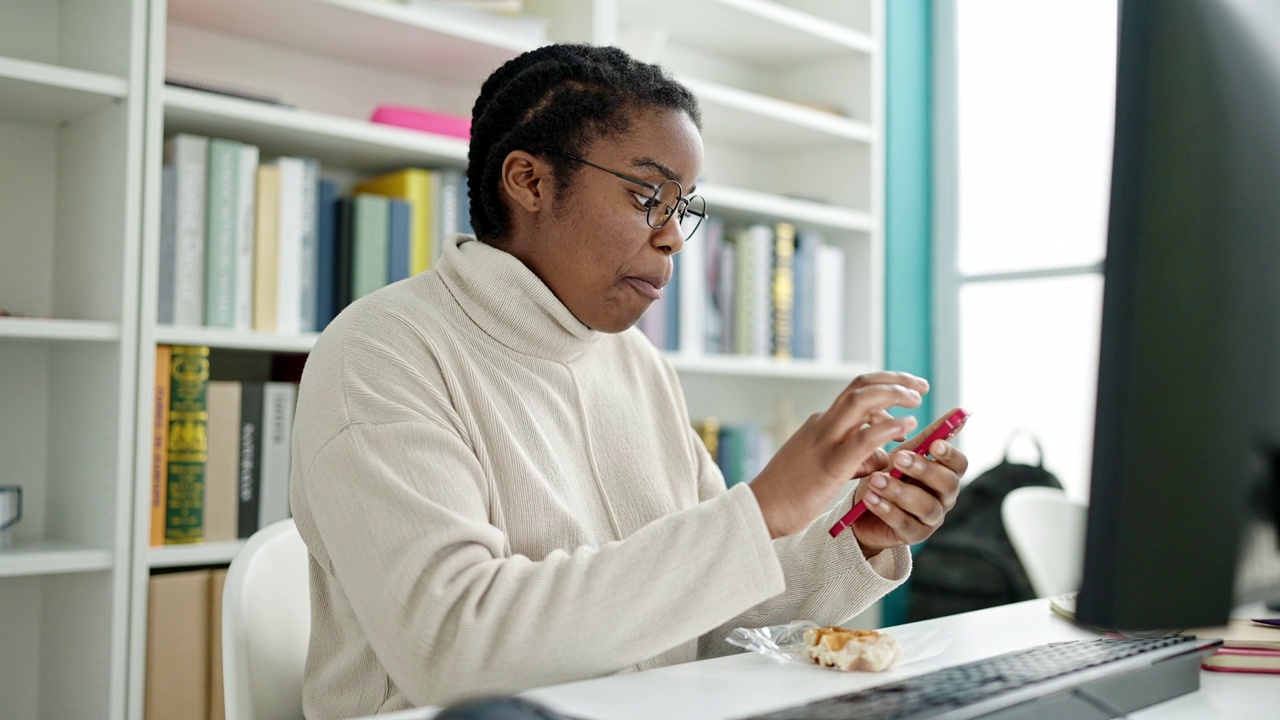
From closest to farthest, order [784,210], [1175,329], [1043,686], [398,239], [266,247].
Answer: [1175,329]
[1043,686]
[266,247]
[398,239]
[784,210]

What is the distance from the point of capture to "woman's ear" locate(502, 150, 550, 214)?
1166 mm

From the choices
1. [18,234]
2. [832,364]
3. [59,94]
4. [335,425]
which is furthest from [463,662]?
[832,364]

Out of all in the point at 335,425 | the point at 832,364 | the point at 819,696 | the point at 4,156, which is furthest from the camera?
the point at 832,364

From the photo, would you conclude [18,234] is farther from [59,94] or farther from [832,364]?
[832,364]

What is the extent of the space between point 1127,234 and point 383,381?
26.1 inches

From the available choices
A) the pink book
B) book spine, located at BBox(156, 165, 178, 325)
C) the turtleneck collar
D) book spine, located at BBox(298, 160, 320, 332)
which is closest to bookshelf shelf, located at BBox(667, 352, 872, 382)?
the pink book

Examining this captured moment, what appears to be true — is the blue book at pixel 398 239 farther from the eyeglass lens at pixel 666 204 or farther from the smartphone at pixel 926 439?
the smartphone at pixel 926 439

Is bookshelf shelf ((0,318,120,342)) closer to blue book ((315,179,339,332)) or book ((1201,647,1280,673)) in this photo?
blue book ((315,179,339,332))

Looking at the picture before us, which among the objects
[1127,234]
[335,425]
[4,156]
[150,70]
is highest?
[150,70]

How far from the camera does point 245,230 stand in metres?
1.72

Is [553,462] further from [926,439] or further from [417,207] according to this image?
[417,207]

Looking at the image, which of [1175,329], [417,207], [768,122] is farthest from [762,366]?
[1175,329]

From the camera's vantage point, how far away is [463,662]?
82 centimetres

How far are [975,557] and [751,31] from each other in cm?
134
